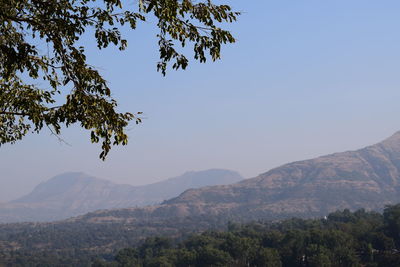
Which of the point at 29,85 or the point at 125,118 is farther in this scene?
the point at 29,85

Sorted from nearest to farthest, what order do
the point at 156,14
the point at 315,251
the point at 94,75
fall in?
the point at 156,14 < the point at 94,75 < the point at 315,251

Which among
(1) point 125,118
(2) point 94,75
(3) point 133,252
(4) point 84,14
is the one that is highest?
(4) point 84,14

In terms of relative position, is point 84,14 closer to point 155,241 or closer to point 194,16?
point 194,16

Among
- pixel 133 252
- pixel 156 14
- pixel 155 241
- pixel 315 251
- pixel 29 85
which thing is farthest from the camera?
pixel 155 241

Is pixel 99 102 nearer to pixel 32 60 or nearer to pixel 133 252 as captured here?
pixel 32 60

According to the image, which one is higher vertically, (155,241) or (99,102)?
(99,102)

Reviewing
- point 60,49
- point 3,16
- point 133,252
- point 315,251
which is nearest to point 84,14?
point 60,49

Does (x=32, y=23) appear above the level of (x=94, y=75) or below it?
above

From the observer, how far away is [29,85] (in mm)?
18125

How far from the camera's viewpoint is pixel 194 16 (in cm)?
1552

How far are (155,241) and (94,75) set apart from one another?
172189 mm

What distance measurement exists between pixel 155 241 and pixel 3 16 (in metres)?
173

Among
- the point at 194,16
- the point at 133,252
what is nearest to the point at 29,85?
the point at 194,16

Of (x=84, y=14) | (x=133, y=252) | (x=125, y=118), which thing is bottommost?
(x=133, y=252)
